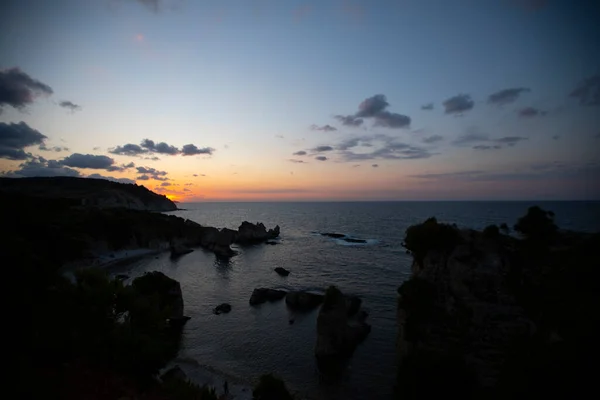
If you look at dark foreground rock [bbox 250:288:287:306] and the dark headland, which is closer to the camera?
the dark headland

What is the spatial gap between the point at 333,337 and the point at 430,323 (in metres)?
13.4

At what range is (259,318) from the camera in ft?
154

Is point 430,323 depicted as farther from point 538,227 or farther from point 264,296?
point 264,296

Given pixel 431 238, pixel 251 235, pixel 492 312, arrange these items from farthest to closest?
pixel 251 235 → pixel 431 238 → pixel 492 312

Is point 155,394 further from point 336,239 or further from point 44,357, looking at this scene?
point 336,239

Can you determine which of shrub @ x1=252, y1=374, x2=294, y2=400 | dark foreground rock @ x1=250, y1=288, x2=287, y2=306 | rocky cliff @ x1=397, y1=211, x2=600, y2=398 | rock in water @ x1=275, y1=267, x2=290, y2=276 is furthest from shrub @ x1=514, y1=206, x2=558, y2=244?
rock in water @ x1=275, y1=267, x2=290, y2=276

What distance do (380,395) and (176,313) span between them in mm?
31550

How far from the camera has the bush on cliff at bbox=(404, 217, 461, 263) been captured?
92.1 ft

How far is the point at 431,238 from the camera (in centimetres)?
Result: 2881

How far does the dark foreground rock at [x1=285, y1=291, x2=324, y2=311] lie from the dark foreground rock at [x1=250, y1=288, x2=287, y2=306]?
263 cm

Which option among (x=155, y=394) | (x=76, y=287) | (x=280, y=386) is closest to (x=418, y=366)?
(x=280, y=386)

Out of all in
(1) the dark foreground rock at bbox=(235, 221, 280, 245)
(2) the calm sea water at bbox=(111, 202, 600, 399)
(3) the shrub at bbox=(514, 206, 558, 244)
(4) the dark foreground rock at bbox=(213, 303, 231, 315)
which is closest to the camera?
(3) the shrub at bbox=(514, 206, 558, 244)

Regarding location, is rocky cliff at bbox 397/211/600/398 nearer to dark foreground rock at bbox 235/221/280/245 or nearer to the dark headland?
Result: the dark headland

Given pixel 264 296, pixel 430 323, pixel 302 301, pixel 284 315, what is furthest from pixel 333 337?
pixel 264 296
